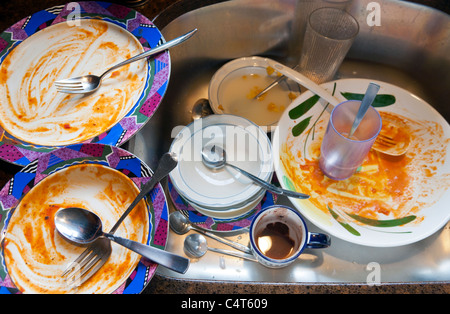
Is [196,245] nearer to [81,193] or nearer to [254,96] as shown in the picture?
[81,193]

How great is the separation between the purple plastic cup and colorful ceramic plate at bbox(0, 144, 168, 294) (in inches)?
12.5

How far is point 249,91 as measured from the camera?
2.79ft

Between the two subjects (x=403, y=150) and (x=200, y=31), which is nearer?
(x=403, y=150)

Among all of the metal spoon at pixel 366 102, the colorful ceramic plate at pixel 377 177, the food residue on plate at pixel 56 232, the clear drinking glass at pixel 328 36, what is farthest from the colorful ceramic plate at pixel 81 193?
the clear drinking glass at pixel 328 36

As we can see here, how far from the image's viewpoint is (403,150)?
726 millimetres

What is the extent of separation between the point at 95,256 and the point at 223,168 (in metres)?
0.27

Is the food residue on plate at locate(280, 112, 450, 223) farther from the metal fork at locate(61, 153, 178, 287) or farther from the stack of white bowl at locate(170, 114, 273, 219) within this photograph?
the metal fork at locate(61, 153, 178, 287)

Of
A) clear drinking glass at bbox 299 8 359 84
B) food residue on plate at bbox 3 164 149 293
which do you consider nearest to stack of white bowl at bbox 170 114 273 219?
food residue on plate at bbox 3 164 149 293

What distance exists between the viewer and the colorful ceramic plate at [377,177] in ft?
2.07

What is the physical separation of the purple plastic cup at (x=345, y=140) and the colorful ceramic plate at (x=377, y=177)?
36 millimetres

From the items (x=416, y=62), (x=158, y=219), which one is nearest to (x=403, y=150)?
(x=416, y=62)

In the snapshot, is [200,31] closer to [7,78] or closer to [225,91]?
[225,91]

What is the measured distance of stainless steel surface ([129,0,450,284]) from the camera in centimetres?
67
